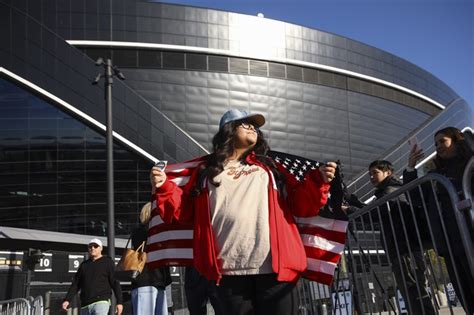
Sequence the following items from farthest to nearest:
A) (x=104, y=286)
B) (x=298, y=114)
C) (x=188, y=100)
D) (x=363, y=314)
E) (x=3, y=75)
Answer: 1. (x=298, y=114)
2. (x=188, y=100)
3. (x=3, y=75)
4. (x=104, y=286)
5. (x=363, y=314)

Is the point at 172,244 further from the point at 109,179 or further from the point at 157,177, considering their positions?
the point at 109,179

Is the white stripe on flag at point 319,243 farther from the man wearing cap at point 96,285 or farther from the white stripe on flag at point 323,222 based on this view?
the man wearing cap at point 96,285

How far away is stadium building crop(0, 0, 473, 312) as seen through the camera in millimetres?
23609

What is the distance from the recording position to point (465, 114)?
43031mm

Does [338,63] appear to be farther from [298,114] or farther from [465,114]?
[465,114]

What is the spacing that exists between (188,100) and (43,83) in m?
11.5

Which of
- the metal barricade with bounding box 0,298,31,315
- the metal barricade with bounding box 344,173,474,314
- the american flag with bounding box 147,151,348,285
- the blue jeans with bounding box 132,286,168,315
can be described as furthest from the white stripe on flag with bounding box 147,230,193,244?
the metal barricade with bounding box 0,298,31,315

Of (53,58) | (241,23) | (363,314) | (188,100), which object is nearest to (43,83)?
(53,58)

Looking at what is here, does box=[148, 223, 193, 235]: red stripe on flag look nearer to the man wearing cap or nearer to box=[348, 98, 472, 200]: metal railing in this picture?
the man wearing cap

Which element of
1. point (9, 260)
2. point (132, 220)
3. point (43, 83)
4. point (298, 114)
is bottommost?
point (9, 260)

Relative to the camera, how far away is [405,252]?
4.96 meters

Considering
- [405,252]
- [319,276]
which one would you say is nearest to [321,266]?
[319,276]

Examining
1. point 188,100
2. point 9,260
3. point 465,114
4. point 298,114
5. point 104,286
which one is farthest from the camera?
point 465,114

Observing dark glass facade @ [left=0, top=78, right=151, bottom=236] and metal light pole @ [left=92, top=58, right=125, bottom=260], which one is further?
dark glass facade @ [left=0, top=78, right=151, bottom=236]
